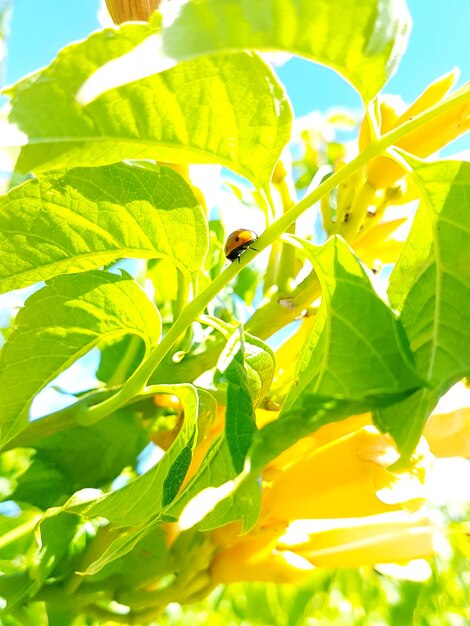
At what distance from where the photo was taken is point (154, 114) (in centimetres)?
37

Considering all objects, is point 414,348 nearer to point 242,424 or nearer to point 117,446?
point 242,424

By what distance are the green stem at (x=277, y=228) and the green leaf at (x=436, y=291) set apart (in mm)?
20

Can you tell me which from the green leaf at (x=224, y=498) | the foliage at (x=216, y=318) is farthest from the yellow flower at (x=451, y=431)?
the green leaf at (x=224, y=498)

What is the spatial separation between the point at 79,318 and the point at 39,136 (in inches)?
9.6

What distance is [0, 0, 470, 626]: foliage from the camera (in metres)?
0.32

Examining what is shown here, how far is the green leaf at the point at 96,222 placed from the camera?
1.54 feet

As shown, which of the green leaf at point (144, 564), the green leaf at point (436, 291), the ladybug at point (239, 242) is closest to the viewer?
the green leaf at point (436, 291)

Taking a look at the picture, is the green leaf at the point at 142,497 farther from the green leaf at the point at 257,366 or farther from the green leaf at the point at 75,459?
the green leaf at the point at 75,459

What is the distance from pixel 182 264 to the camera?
514 millimetres

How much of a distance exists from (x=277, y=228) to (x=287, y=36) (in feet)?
0.50

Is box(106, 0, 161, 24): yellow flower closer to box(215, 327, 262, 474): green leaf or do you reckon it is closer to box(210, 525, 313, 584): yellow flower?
box(215, 327, 262, 474): green leaf

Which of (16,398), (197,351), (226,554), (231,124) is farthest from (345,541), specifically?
(231,124)

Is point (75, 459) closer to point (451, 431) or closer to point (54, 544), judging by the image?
point (54, 544)

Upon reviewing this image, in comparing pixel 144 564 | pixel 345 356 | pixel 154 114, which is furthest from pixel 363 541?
pixel 154 114
